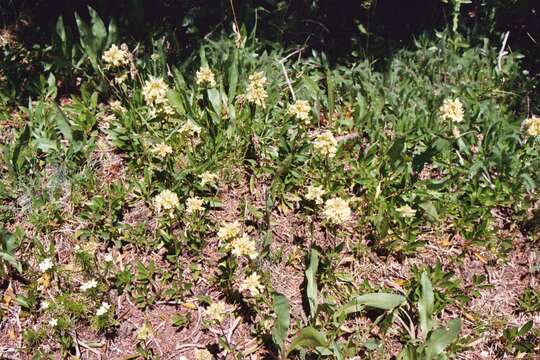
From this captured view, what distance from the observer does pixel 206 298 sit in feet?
9.93

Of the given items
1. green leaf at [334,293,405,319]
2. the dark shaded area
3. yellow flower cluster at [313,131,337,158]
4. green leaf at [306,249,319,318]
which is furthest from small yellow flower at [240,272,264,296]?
the dark shaded area

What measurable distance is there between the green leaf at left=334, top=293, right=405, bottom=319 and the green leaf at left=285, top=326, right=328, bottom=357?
224mm

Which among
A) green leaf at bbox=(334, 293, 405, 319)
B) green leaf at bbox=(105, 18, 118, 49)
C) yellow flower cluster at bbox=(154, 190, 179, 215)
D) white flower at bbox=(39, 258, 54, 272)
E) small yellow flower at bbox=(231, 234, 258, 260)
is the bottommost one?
green leaf at bbox=(334, 293, 405, 319)

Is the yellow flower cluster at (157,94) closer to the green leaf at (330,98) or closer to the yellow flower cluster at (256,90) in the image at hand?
the yellow flower cluster at (256,90)

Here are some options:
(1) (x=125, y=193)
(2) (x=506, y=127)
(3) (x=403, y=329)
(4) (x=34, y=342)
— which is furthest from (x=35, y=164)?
(2) (x=506, y=127)

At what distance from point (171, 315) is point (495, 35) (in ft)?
10.6

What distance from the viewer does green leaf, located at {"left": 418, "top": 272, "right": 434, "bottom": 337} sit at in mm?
2963

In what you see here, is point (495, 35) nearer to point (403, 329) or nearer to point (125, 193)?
point (403, 329)

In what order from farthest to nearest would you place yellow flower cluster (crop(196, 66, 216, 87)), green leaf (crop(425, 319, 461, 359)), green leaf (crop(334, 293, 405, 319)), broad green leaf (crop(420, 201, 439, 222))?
yellow flower cluster (crop(196, 66, 216, 87)), broad green leaf (crop(420, 201, 439, 222)), green leaf (crop(334, 293, 405, 319)), green leaf (crop(425, 319, 461, 359))

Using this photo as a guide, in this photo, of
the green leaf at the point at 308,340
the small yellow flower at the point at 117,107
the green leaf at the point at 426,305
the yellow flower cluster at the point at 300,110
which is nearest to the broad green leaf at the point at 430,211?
the green leaf at the point at 426,305

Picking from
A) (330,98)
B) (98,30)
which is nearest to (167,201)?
(330,98)

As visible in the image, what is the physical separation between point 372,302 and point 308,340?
0.42m

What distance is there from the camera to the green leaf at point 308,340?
2.76 m

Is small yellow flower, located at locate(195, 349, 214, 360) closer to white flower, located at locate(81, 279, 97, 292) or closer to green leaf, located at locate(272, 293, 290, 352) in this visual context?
green leaf, located at locate(272, 293, 290, 352)
